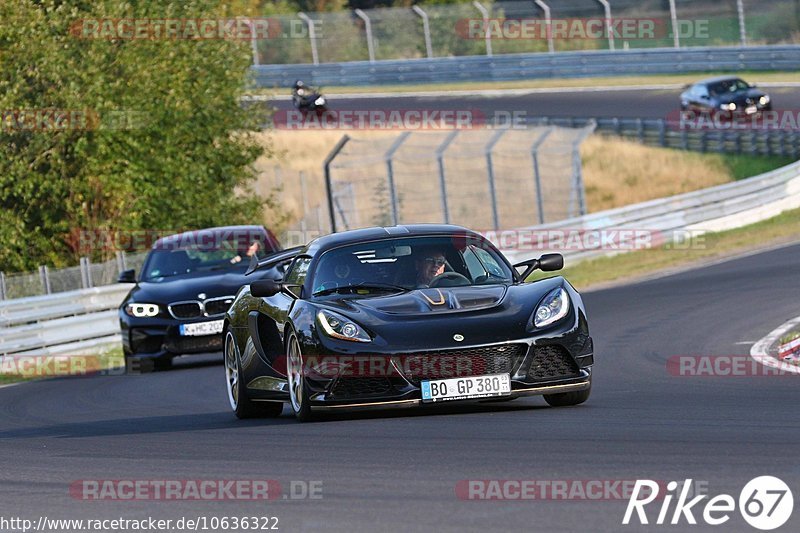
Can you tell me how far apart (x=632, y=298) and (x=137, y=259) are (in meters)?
9.25

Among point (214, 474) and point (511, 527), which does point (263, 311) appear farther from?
point (511, 527)

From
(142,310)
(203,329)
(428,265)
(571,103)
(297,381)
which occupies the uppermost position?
(428,265)

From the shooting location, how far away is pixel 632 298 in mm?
21250

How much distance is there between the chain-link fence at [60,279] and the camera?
77.5 ft

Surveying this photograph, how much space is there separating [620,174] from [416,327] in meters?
34.6

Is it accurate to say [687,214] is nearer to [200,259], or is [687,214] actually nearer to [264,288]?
[200,259]

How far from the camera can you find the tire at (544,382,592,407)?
33.3 feet

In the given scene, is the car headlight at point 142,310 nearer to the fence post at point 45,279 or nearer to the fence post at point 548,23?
the fence post at point 45,279

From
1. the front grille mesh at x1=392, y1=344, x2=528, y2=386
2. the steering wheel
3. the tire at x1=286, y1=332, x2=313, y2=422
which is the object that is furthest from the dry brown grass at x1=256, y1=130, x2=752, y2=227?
the front grille mesh at x1=392, y1=344, x2=528, y2=386

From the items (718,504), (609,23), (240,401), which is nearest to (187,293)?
(240,401)

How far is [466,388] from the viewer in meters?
9.52

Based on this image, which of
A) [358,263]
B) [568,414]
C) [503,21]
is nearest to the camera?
[568,414]

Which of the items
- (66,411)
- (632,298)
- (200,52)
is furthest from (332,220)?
(66,411)

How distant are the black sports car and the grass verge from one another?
1436cm
